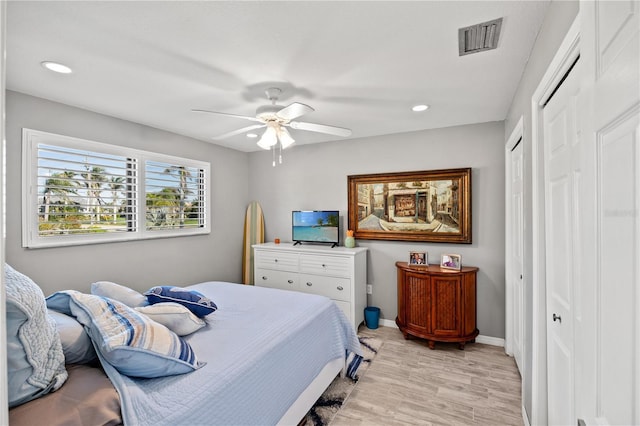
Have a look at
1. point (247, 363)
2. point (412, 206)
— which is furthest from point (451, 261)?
point (247, 363)

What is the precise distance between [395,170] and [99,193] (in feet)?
10.9

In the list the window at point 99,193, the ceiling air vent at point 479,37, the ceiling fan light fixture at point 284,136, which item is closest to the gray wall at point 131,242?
the window at point 99,193

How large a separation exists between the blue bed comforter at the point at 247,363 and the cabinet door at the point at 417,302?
1.05 m

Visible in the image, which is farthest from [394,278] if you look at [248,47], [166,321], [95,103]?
[95,103]

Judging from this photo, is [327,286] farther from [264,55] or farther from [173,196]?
[264,55]

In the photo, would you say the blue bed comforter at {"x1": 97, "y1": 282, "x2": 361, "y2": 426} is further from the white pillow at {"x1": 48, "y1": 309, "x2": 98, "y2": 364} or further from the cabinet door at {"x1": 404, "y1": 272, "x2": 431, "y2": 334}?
the cabinet door at {"x1": 404, "y1": 272, "x2": 431, "y2": 334}

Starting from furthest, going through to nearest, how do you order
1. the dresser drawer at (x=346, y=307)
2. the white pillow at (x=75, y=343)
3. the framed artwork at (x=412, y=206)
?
1. the dresser drawer at (x=346, y=307)
2. the framed artwork at (x=412, y=206)
3. the white pillow at (x=75, y=343)

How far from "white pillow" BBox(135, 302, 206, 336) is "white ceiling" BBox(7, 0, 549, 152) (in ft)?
5.14

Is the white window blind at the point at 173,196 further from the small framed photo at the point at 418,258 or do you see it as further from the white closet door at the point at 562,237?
the white closet door at the point at 562,237

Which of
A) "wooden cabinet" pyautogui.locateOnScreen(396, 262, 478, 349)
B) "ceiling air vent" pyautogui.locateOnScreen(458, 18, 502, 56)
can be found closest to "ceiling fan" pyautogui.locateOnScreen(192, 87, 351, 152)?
"ceiling air vent" pyautogui.locateOnScreen(458, 18, 502, 56)

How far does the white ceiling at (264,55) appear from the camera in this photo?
1.50 metres

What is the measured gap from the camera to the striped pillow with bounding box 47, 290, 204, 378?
127cm

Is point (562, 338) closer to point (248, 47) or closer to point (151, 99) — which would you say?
point (248, 47)

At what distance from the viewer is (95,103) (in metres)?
2.70
